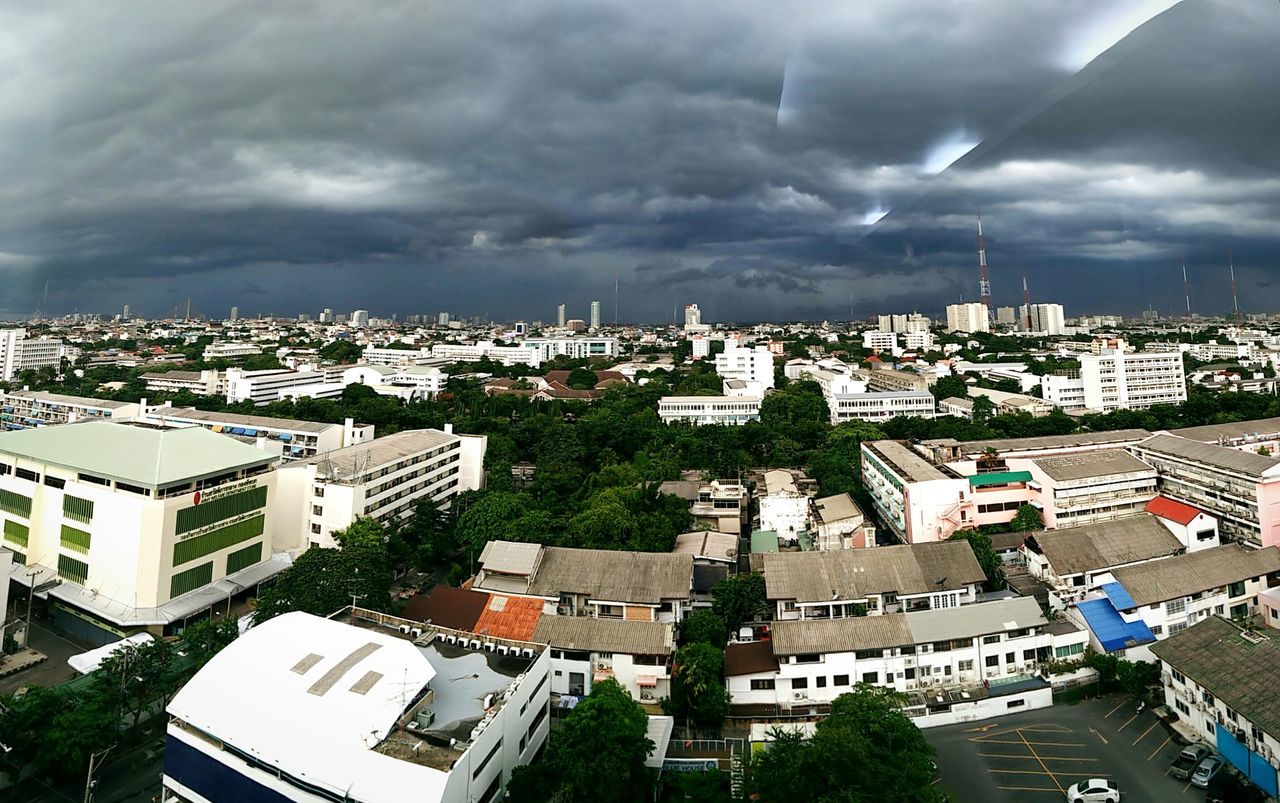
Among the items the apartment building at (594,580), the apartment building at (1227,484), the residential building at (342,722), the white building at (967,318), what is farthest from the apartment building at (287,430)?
the white building at (967,318)

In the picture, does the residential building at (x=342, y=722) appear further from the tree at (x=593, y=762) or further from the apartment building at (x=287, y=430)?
the apartment building at (x=287, y=430)

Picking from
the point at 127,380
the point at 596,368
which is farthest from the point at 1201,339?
the point at 127,380

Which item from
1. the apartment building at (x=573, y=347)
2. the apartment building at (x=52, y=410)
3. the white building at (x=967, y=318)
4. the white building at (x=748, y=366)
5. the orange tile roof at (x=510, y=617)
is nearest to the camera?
the orange tile roof at (x=510, y=617)

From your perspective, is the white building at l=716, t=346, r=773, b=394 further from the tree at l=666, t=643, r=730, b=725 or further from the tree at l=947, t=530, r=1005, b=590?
the tree at l=666, t=643, r=730, b=725

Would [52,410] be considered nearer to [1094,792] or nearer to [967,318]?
[1094,792]

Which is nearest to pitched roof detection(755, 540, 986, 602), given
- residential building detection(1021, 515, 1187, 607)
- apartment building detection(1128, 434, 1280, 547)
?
residential building detection(1021, 515, 1187, 607)
